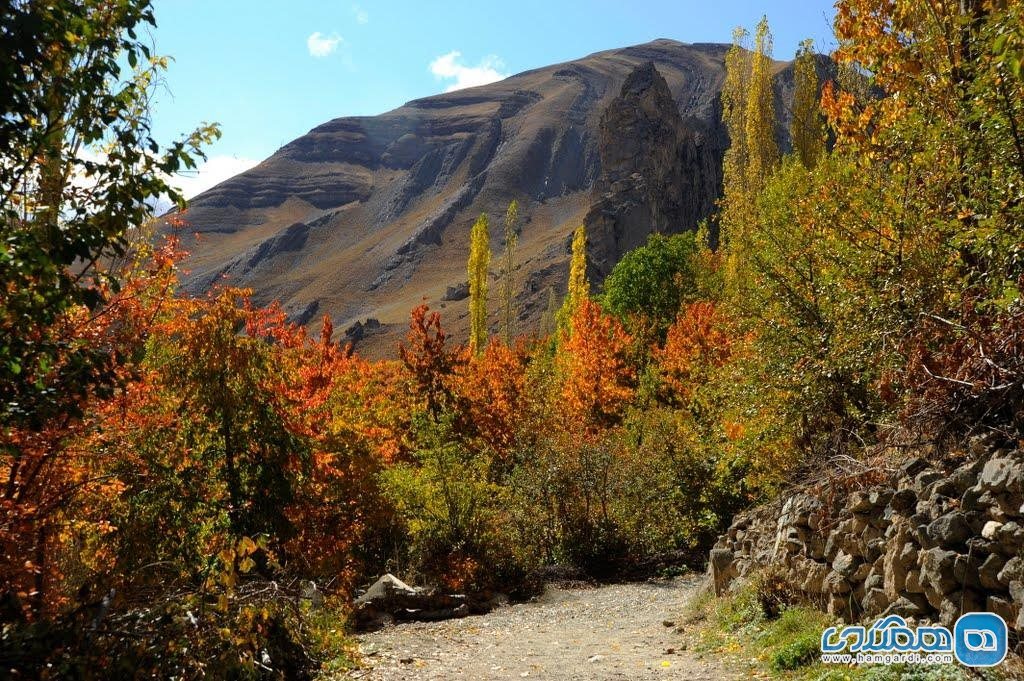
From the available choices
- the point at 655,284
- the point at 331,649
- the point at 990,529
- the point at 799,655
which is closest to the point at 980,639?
the point at 990,529

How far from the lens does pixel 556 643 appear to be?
11.2 metres

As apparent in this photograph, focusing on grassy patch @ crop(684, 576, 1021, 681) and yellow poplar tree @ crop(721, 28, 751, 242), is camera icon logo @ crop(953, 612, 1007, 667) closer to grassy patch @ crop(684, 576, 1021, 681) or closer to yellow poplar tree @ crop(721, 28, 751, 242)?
grassy patch @ crop(684, 576, 1021, 681)

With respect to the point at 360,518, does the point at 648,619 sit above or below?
below

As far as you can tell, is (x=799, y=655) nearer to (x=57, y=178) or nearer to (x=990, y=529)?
(x=990, y=529)

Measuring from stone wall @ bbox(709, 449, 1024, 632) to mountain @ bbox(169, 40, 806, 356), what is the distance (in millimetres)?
63350

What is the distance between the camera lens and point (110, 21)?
502cm

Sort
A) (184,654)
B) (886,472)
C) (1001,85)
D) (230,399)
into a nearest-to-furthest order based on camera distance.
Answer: (184,654)
(1001,85)
(886,472)
(230,399)

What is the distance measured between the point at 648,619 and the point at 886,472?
6.22 m

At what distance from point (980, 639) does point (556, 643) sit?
6913mm

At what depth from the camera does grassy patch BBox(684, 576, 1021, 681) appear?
18.6 ft

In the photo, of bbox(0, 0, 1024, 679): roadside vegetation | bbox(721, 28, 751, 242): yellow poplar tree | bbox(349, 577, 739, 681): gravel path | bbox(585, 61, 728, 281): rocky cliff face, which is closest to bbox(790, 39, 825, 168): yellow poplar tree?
bbox(721, 28, 751, 242): yellow poplar tree

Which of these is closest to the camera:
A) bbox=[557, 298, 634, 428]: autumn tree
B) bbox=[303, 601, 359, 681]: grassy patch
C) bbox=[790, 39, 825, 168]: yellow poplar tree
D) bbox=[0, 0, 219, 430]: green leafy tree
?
bbox=[0, 0, 219, 430]: green leafy tree

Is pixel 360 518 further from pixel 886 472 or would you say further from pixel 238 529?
pixel 886 472

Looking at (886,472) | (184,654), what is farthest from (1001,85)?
(184,654)
